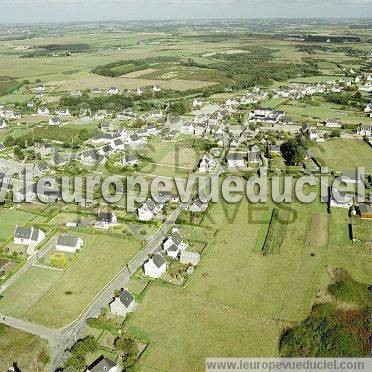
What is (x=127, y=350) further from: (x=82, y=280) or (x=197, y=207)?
(x=197, y=207)

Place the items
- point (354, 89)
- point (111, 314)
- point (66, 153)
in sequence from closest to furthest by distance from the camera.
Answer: point (111, 314), point (66, 153), point (354, 89)

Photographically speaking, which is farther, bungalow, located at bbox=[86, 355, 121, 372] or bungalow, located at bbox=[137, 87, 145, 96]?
bungalow, located at bbox=[137, 87, 145, 96]

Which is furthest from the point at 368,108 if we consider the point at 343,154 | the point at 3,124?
the point at 3,124

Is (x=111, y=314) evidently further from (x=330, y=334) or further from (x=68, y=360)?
(x=330, y=334)

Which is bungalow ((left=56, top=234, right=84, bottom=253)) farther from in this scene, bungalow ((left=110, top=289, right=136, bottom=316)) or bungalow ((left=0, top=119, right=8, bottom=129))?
bungalow ((left=0, top=119, right=8, bottom=129))

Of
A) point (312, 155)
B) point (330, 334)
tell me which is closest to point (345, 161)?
point (312, 155)

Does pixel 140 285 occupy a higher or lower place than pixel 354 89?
lower

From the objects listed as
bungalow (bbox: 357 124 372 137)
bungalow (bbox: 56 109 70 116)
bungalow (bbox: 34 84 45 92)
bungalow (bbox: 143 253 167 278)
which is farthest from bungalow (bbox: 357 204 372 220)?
bungalow (bbox: 34 84 45 92)
